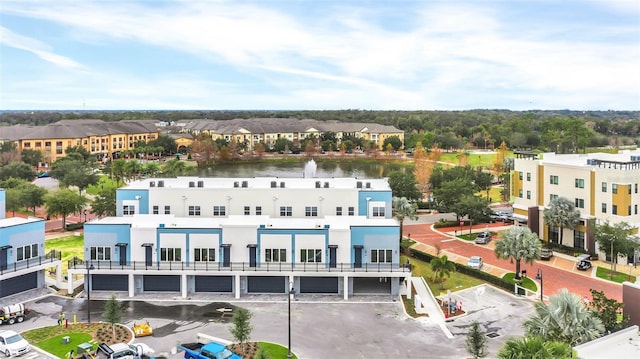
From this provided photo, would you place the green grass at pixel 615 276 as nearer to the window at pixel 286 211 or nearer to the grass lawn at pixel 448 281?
the grass lawn at pixel 448 281

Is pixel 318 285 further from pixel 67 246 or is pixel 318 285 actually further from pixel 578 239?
pixel 67 246

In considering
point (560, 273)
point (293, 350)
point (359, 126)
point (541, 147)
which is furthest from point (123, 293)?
point (359, 126)

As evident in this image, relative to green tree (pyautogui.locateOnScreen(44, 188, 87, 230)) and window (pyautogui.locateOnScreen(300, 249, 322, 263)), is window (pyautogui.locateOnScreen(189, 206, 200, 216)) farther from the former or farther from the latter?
green tree (pyautogui.locateOnScreen(44, 188, 87, 230))

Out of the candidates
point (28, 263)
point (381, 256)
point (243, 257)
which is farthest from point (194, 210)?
point (381, 256)

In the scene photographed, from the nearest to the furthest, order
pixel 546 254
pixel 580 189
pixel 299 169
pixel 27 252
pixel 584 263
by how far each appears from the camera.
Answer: pixel 27 252
pixel 584 263
pixel 546 254
pixel 580 189
pixel 299 169

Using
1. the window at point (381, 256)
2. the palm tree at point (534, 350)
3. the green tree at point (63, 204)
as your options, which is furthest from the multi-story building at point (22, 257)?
the palm tree at point (534, 350)

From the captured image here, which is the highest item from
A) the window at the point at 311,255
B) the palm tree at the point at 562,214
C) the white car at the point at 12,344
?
the palm tree at the point at 562,214

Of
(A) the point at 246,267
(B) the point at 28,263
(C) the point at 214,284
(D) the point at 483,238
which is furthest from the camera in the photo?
(D) the point at 483,238
